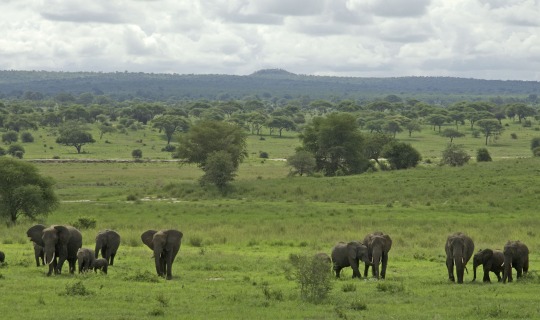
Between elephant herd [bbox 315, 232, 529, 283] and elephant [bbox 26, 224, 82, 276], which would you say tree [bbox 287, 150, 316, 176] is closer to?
elephant herd [bbox 315, 232, 529, 283]

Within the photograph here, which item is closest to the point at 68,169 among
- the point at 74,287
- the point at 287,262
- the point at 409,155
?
the point at 409,155

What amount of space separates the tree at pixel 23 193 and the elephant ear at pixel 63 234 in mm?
24800

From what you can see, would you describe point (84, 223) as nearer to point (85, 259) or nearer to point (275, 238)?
point (275, 238)

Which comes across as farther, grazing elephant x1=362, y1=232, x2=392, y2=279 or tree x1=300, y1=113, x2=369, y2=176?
tree x1=300, y1=113, x2=369, y2=176

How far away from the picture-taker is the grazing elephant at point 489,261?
2508 centimetres

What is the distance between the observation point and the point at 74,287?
70.3ft

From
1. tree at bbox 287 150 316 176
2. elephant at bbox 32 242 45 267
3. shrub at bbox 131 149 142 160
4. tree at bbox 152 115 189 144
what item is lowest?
shrub at bbox 131 149 142 160

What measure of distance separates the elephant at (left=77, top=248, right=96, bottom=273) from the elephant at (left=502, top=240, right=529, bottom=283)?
Result: 44.1 ft

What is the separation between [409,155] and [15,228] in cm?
5205

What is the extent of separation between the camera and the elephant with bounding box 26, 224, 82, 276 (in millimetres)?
25391

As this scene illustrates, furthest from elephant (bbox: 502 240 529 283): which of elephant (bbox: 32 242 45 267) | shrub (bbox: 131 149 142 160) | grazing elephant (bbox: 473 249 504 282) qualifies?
shrub (bbox: 131 149 142 160)


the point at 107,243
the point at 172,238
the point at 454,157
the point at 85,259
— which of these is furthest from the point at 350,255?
the point at 454,157

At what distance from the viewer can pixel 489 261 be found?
25094mm

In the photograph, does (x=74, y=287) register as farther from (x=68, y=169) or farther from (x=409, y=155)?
(x=68, y=169)
